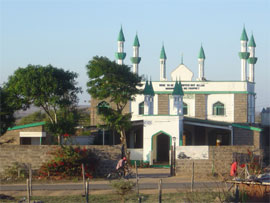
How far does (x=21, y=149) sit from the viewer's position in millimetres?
25312

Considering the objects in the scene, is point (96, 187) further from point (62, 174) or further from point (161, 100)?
point (161, 100)

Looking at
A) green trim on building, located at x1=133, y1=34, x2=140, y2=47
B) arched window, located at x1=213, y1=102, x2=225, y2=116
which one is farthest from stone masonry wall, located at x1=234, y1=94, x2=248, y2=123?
green trim on building, located at x1=133, y1=34, x2=140, y2=47

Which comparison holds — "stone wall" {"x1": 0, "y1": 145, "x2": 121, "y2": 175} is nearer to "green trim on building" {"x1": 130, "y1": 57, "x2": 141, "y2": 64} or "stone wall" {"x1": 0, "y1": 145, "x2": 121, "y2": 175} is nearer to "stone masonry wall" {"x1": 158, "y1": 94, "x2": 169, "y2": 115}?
"stone masonry wall" {"x1": 158, "y1": 94, "x2": 169, "y2": 115}

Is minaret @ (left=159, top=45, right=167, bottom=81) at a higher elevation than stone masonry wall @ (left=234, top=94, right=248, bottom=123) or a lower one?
higher

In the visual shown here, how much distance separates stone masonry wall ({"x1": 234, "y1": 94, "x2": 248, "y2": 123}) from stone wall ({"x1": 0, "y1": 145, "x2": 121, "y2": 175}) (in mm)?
18844

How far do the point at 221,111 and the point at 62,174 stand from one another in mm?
21354

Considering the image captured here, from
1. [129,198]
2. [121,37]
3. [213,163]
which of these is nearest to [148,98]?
[213,163]

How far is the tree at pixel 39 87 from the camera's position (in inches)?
1230

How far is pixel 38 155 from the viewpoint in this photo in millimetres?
25203

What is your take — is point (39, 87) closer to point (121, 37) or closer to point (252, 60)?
point (121, 37)

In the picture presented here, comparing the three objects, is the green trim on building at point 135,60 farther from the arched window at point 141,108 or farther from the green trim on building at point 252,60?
the green trim on building at point 252,60

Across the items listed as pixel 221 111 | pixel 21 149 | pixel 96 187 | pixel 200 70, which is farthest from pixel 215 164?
pixel 200 70

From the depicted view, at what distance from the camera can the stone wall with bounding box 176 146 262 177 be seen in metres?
26.5

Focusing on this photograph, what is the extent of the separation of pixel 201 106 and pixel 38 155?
66.4 ft
